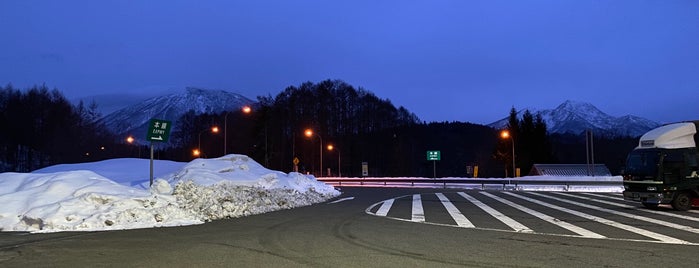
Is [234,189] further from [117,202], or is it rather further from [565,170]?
[565,170]

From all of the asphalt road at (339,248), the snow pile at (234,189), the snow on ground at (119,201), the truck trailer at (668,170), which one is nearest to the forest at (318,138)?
the snow pile at (234,189)

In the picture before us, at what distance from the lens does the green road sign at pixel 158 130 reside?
18.2 metres

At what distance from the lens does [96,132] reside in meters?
95.7

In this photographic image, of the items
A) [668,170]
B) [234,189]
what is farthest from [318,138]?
[668,170]

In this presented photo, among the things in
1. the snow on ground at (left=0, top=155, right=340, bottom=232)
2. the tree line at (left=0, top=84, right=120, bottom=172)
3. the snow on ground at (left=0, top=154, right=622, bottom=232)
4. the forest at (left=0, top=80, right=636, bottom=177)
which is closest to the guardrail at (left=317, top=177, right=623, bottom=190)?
the forest at (left=0, top=80, right=636, bottom=177)

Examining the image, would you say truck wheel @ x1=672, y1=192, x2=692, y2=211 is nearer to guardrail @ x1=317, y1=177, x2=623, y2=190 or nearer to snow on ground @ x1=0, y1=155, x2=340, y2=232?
snow on ground @ x1=0, y1=155, x2=340, y2=232

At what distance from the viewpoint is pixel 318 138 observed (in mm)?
95062

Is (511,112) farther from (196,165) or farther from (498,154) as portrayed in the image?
(196,165)

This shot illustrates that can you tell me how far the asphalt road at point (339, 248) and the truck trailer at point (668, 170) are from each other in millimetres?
5962

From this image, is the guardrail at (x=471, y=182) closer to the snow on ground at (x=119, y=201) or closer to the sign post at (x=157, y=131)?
the snow on ground at (x=119, y=201)

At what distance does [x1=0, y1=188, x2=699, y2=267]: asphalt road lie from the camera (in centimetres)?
762

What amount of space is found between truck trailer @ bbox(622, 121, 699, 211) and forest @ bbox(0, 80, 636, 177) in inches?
2172

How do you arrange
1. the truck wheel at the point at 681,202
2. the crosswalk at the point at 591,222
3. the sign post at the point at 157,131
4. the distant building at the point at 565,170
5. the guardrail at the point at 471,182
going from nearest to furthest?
the crosswalk at the point at 591,222 → the truck wheel at the point at 681,202 → the sign post at the point at 157,131 → the guardrail at the point at 471,182 → the distant building at the point at 565,170

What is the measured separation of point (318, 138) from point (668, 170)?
7961 centimetres
